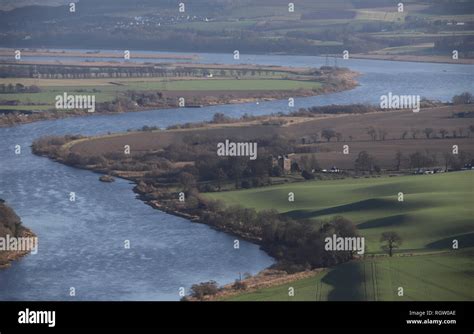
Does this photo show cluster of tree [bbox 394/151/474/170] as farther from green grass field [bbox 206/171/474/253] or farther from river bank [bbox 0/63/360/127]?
river bank [bbox 0/63/360/127]

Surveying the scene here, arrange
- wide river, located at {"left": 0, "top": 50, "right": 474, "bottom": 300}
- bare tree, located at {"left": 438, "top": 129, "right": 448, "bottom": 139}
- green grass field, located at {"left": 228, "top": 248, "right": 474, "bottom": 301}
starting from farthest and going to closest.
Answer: bare tree, located at {"left": 438, "top": 129, "right": 448, "bottom": 139}, wide river, located at {"left": 0, "top": 50, "right": 474, "bottom": 300}, green grass field, located at {"left": 228, "top": 248, "right": 474, "bottom": 301}

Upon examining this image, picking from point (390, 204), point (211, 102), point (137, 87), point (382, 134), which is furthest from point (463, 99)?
point (390, 204)

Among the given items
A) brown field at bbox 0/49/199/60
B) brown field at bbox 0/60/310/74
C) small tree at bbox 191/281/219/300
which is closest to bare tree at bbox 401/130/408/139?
small tree at bbox 191/281/219/300

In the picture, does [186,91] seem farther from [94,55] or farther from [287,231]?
[287,231]

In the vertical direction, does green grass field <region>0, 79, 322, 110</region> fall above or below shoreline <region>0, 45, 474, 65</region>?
below
